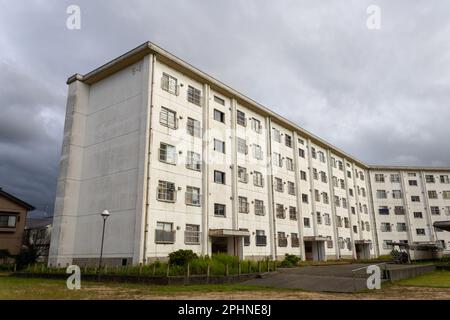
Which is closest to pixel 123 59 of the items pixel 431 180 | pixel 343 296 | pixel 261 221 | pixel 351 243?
pixel 261 221

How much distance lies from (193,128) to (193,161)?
10.3ft

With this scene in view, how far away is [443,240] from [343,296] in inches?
2392

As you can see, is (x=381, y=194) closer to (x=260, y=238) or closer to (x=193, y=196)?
(x=260, y=238)

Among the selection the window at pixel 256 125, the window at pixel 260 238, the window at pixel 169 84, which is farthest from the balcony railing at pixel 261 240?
the window at pixel 169 84

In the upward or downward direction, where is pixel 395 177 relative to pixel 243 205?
upward

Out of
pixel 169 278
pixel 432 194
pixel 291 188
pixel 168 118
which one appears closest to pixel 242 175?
pixel 291 188

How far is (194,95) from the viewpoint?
32812 millimetres

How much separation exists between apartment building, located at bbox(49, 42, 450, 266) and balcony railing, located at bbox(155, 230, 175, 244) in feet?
0.25

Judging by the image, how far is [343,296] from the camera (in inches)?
585

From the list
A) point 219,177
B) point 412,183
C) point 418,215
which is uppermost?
point 412,183

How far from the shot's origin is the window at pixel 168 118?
2889 cm

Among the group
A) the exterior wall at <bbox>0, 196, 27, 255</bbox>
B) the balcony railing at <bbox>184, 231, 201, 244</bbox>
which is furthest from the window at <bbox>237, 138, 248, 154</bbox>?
the exterior wall at <bbox>0, 196, 27, 255</bbox>

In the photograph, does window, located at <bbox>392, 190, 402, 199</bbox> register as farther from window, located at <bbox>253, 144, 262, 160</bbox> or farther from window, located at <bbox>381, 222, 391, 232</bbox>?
window, located at <bbox>253, 144, 262, 160</bbox>
